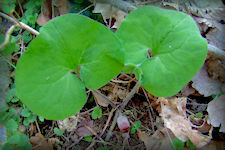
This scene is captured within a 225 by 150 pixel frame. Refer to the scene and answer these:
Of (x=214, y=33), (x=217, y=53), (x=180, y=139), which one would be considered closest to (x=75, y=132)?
(x=180, y=139)

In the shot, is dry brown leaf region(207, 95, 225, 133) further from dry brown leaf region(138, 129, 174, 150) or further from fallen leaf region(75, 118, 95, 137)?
fallen leaf region(75, 118, 95, 137)

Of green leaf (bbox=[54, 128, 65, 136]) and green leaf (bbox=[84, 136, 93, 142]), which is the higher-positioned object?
green leaf (bbox=[54, 128, 65, 136])

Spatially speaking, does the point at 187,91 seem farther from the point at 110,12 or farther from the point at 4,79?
the point at 4,79

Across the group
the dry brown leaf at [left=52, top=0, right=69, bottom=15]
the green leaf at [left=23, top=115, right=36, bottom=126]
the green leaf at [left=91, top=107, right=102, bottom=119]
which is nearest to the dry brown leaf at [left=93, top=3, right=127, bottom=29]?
the dry brown leaf at [left=52, top=0, right=69, bottom=15]

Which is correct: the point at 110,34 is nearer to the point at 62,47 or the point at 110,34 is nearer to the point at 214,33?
the point at 62,47

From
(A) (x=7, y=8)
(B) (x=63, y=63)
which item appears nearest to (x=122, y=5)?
(B) (x=63, y=63)

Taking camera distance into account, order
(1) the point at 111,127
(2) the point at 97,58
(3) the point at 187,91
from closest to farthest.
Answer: (2) the point at 97,58, (1) the point at 111,127, (3) the point at 187,91

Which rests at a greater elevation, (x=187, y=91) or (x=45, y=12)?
(x=45, y=12)
